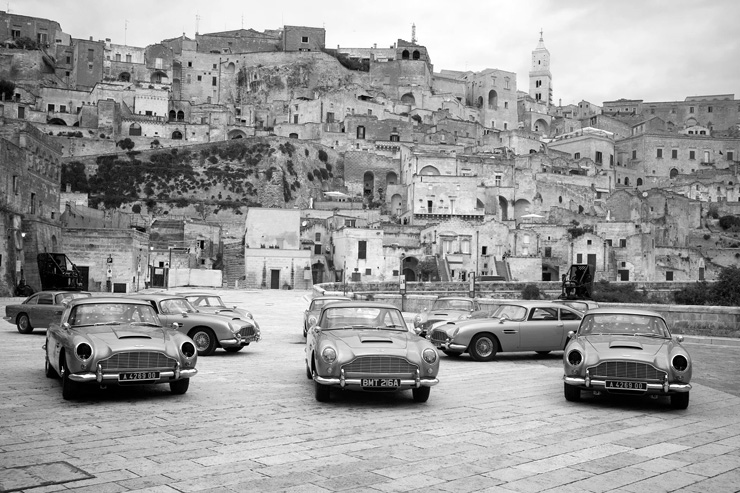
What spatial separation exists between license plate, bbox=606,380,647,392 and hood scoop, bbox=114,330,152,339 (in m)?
6.19

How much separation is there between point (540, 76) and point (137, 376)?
5605 inches

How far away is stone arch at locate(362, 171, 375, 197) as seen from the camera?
91062 mm

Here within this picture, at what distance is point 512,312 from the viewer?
15.7 metres

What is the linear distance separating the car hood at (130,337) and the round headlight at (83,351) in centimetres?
22

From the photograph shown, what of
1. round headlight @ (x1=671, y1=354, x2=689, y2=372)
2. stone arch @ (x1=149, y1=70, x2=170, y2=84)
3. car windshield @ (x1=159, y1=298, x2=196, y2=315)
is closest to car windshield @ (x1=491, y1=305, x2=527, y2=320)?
round headlight @ (x1=671, y1=354, x2=689, y2=372)

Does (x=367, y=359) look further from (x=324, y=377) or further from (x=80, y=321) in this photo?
(x=80, y=321)

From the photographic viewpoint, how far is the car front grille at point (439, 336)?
15312 millimetres

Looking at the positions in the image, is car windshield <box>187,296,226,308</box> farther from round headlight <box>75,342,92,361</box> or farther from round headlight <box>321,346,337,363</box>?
round headlight <box>321,346,337,363</box>

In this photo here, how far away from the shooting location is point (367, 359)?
9750 mm

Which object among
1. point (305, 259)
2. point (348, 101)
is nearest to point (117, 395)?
point (305, 259)

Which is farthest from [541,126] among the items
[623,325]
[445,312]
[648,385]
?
[648,385]

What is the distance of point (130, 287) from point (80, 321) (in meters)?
35.5

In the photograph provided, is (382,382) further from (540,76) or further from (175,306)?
(540,76)

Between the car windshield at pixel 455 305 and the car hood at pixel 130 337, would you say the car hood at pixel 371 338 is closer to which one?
the car hood at pixel 130 337
